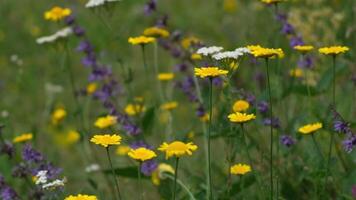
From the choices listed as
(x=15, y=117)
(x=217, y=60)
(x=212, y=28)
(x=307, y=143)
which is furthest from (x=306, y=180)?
(x=212, y=28)

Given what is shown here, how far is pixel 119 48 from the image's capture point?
5.49 meters

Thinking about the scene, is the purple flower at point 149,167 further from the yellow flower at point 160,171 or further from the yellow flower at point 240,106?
the yellow flower at point 240,106

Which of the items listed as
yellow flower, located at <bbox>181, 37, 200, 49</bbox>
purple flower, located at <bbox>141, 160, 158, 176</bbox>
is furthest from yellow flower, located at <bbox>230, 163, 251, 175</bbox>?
yellow flower, located at <bbox>181, 37, 200, 49</bbox>

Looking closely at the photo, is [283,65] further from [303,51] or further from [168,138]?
[303,51]

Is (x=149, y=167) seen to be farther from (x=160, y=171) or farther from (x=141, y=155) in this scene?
(x=141, y=155)

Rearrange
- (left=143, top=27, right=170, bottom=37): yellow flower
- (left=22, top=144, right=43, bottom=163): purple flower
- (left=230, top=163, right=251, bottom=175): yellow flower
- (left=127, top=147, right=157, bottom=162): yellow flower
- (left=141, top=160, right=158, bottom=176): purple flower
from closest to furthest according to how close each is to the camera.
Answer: (left=127, top=147, right=157, bottom=162): yellow flower < (left=230, top=163, right=251, bottom=175): yellow flower < (left=22, top=144, right=43, bottom=163): purple flower < (left=141, top=160, right=158, bottom=176): purple flower < (left=143, top=27, right=170, bottom=37): yellow flower

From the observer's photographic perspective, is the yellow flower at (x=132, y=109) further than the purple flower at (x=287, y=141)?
Yes

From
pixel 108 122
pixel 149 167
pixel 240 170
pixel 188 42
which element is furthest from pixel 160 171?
pixel 188 42

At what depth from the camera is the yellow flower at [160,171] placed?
8.87ft

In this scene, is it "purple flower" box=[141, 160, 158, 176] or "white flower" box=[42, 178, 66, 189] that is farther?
"purple flower" box=[141, 160, 158, 176]

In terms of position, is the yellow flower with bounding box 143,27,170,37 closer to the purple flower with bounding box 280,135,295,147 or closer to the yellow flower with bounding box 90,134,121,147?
the purple flower with bounding box 280,135,295,147

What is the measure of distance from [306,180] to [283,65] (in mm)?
872

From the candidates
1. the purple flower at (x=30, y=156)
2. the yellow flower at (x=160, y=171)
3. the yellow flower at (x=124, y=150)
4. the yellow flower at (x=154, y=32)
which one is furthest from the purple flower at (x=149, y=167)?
the yellow flower at (x=154, y=32)

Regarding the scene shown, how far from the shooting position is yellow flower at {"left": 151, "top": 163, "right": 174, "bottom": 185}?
2703mm
